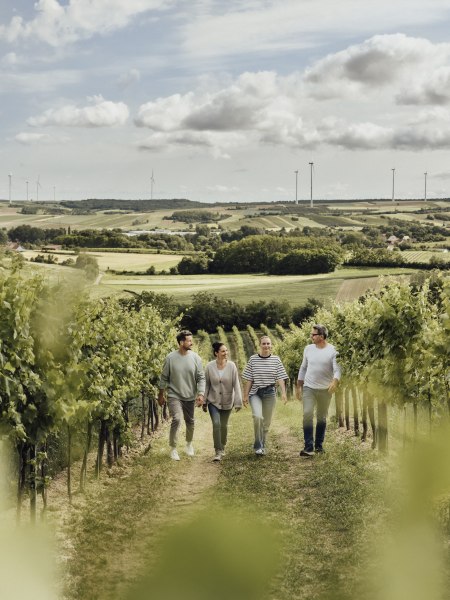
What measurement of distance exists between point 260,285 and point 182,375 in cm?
10508

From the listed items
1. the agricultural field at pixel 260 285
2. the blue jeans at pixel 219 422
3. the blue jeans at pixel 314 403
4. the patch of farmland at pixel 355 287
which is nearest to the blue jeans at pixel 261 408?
the blue jeans at pixel 219 422

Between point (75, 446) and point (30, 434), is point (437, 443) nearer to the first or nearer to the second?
point (30, 434)

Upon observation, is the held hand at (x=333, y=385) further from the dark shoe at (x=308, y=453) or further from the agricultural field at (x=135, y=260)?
the agricultural field at (x=135, y=260)

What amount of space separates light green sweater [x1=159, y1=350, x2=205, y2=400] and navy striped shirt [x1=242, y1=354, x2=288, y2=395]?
860 millimetres

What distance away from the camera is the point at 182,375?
44.5ft

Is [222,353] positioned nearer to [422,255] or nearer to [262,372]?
[262,372]

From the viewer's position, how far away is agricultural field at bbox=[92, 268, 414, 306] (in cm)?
10562

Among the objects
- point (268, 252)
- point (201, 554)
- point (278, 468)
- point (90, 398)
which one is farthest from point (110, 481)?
point (268, 252)

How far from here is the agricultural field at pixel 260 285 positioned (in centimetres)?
10562

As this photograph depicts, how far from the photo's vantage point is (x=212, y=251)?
151 metres

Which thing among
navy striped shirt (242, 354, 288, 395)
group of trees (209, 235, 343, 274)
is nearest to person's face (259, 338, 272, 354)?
navy striped shirt (242, 354, 288, 395)

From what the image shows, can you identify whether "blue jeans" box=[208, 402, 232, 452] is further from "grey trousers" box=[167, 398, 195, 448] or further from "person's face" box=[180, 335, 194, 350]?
"person's face" box=[180, 335, 194, 350]

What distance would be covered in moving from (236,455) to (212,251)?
137019 mm

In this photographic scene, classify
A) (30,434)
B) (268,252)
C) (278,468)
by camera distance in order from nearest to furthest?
(30,434) < (278,468) < (268,252)
